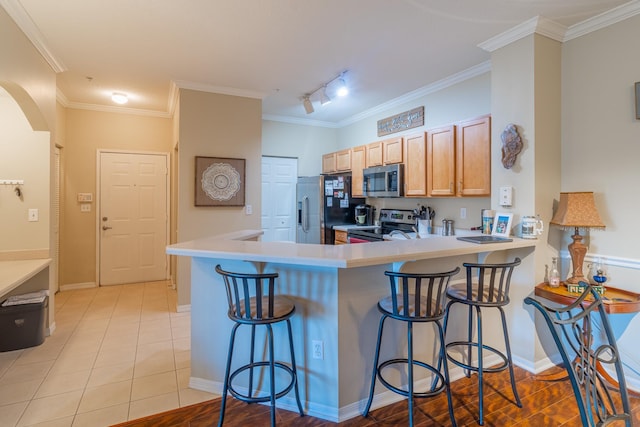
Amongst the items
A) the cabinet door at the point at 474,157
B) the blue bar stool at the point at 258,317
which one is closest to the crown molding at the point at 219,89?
the cabinet door at the point at 474,157

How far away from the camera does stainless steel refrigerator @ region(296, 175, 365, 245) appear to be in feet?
16.3

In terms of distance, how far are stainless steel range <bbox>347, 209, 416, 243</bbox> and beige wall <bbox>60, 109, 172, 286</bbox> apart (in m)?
3.60

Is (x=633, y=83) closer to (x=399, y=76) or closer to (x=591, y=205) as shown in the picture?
(x=591, y=205)

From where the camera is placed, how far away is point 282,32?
267 centimetres

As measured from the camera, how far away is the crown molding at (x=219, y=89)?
12.2 ft

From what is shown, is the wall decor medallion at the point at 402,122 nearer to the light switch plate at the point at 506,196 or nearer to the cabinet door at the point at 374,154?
the cabinet door at the point at 374,154

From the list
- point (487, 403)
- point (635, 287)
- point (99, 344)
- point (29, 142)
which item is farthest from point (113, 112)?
point (635, 287)

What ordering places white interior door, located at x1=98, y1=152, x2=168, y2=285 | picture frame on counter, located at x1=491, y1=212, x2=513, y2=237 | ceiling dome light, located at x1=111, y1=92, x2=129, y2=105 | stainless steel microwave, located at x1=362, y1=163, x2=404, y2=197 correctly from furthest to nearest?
white interior door, located at x1=98, y1=152, x2=168, y2=285 < ceiling dome light, located at x1=111, y1=92, x2=129, y2=105 < stainless steel microwave, located at x1=362, y1=163, x2=404, y2=197 < picture frame on counter, located at x1=491, y1=212, x2=513, y2=237

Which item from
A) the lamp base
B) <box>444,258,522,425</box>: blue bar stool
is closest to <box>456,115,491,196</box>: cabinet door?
the lamp base

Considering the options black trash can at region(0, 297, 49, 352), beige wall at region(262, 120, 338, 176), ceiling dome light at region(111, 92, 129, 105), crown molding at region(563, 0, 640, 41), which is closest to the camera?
crown molding at region(563, 0, 640, 41)

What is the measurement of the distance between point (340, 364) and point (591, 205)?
82.5 inches

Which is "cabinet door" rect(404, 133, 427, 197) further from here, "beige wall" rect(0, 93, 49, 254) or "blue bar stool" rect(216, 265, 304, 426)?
"beige wall" rect(0, 93, 49, 254)

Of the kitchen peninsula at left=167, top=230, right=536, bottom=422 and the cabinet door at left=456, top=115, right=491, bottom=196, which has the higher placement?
the cabinet door at left=456, top=115, right=491, bottom=196

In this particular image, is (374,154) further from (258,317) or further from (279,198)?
(258,317)
